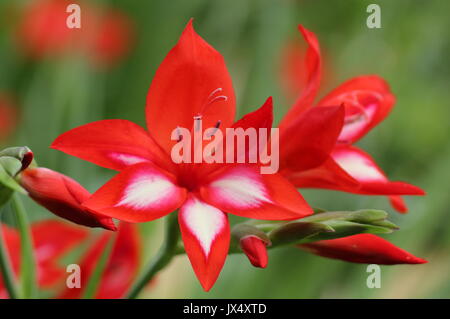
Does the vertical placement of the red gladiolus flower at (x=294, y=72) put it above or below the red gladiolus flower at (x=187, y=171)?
above

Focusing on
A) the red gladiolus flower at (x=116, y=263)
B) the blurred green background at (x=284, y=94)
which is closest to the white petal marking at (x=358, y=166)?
the red gladiolus flower at (x=116, y=263)

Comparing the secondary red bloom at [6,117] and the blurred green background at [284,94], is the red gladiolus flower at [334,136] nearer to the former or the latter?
the blurred green background at [284,94]

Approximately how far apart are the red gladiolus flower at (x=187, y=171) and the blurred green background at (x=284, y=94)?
517mm

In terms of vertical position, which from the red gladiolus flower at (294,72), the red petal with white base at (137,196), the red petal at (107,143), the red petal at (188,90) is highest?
the red gladiolus flower at (294,72)

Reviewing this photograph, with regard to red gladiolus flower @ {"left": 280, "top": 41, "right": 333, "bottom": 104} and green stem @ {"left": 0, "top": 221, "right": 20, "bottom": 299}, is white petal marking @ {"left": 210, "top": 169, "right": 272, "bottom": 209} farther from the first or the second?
red gladiolus flower @ {"left": 280, "top": 41, "right": 333, "bottom": 104}

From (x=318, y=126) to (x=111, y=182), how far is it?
16 centimetres

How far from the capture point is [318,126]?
1.71 feet

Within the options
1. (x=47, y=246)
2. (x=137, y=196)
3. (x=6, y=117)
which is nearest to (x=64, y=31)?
(x=6, y=117)

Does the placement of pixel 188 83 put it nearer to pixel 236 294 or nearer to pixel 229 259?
pixel 236 294

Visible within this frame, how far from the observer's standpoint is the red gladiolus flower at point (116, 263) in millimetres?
683

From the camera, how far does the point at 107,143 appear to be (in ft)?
1.64

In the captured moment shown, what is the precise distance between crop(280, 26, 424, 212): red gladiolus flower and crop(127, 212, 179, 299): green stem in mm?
97

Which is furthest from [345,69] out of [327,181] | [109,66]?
[327,181]

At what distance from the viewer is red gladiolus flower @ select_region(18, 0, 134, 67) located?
5.04ft
